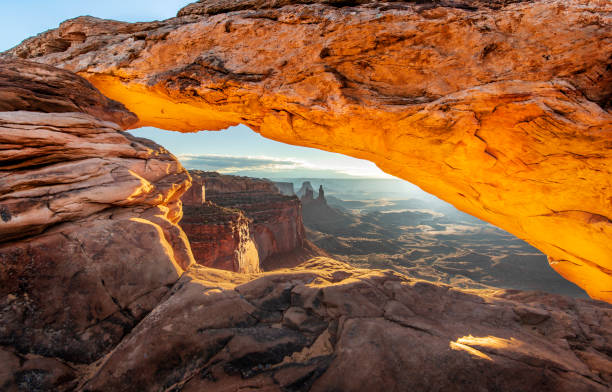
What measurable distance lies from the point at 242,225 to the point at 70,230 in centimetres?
1250

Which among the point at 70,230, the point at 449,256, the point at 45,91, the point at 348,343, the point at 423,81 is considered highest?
the point at 423,81

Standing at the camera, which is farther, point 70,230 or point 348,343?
point 70,230

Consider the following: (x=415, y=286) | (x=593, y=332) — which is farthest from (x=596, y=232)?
(x=415, y=286)

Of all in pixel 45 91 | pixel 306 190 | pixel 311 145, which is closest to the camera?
pixel 45 91

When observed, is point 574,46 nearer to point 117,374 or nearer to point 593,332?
point 593,332

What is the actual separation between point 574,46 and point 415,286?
5.43 meters

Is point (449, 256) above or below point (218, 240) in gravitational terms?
below

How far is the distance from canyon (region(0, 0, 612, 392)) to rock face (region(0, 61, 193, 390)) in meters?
0.03

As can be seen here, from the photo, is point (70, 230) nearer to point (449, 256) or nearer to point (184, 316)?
point (184, 316)

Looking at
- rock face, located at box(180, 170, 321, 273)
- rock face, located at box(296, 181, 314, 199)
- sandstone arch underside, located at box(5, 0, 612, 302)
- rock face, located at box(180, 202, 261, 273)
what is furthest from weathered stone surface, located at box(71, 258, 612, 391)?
rock face, located at box(296, 181, 314, 199)

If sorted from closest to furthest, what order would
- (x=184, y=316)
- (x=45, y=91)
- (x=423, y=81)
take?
(x=184, y=316), (x=423, y=81), (x=45, y=91)

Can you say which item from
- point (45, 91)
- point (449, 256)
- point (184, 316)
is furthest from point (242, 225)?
point (449, 256)

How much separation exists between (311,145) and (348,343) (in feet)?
17.8

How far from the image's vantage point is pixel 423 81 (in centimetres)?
496
